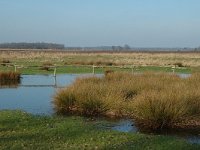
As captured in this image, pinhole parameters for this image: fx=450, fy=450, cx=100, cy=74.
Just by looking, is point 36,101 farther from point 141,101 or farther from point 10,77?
point 10,77

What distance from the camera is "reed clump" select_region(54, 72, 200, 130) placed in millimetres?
16156

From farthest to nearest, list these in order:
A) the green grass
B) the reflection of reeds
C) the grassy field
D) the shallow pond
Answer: the grassy field → the reflection of reeds → the shallow pond → the green grass

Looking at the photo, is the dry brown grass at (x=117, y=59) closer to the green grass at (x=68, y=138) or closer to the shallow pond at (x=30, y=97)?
the shallow pond at (x=30, y=97)

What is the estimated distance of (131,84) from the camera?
73.8 ft

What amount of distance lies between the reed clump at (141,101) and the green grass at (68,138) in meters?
2.25

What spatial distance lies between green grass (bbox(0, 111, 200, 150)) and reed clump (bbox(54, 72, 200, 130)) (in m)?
2.25

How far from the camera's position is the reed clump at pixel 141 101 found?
16.2 meters

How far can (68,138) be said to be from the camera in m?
12.6

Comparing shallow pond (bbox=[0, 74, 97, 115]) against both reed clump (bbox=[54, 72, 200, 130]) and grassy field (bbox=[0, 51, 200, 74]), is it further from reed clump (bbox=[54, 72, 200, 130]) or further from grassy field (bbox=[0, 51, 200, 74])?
grassy field (bbox=[0, 51, 200, 74])

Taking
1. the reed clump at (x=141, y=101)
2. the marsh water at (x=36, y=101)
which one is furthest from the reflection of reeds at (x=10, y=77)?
the reed clump at (x=141, y=101)

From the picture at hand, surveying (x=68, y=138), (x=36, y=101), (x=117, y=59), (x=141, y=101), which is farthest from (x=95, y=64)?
(x=68, y=138)

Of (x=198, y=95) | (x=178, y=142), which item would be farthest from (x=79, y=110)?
(x=178, y=142)

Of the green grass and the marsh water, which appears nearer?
the green grass

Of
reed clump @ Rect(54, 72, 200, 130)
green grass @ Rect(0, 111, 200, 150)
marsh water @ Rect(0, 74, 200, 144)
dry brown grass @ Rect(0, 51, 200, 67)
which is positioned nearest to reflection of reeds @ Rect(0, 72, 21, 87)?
marsh water @ Rect(0, 74, 200, 144)
